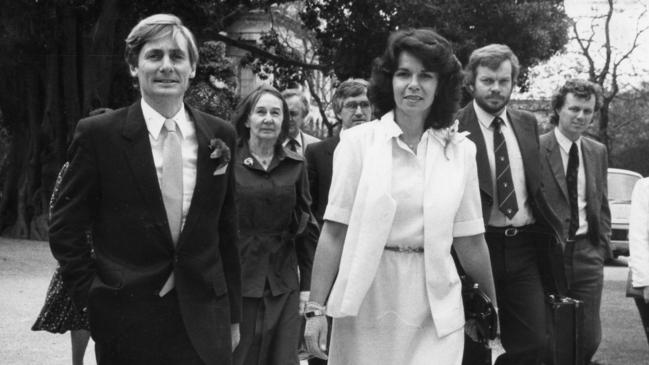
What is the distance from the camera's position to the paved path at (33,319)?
350 inches

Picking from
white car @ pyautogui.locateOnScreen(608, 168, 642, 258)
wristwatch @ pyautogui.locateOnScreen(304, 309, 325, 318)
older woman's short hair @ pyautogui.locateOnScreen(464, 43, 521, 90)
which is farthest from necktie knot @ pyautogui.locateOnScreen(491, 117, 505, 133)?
white car @ pyautogui.locateOnScreen(608, 168, 642, 258)

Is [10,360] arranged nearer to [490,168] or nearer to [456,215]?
[490,168]

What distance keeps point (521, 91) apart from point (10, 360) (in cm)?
2192

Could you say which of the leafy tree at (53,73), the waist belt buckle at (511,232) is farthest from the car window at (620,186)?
the waist belt buckle at (511,232)

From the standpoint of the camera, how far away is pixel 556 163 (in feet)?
23.2

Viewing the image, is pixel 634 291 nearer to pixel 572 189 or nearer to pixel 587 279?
pixel 587 279

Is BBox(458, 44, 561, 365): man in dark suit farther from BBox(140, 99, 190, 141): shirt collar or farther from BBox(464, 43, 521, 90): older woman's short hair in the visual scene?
BBox(140, 99, 190, 141): shirt collar

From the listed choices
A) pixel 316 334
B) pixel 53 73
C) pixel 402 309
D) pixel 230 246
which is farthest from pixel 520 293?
pixel 53 73

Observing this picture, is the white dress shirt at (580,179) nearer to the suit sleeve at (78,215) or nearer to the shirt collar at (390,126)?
the shirt collar at (390,126)

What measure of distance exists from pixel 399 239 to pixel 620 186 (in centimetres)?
2040

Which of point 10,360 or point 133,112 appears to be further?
point 10,360

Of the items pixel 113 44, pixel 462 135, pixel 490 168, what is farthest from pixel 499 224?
pixel 113 44

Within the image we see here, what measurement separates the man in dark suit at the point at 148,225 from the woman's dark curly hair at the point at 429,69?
0.80 m

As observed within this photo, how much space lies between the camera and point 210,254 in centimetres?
402
